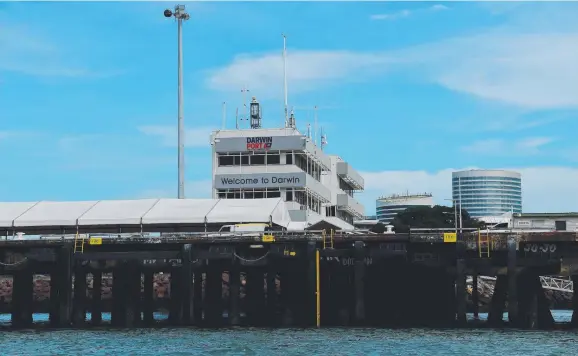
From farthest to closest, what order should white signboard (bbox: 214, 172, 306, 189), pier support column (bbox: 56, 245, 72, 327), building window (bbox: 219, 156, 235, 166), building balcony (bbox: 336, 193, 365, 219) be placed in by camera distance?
building balcony (bbox: 336, 193, 365, 219) → building window (bbox: 219, 156, 235, 166) → white signboard (bbox: 214, 172, 306, 189) → pier support column (bbox: 56, 245, 72, 327)

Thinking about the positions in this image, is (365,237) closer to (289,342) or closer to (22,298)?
(289,342)

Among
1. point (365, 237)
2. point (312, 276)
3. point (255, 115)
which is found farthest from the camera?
point (255, 115)

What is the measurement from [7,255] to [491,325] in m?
28.6

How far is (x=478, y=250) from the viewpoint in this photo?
63.9 m

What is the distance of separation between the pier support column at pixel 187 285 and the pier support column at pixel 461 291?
48.8ft

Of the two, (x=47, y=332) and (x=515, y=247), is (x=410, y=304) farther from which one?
(x=47, y=332)

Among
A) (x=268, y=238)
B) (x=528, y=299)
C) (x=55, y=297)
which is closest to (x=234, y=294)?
(x=268, y=238)

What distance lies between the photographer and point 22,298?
71.8 meters

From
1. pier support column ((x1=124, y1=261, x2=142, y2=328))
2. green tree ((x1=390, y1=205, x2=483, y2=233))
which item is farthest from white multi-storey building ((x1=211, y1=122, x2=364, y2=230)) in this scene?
green tree ((x1=390, y1=205, x2=483, y2=233))

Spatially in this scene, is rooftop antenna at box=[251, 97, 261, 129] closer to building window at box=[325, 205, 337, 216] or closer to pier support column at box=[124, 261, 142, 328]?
building window at box=[325, 205, 337, 216]

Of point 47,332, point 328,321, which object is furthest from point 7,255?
point 328,321

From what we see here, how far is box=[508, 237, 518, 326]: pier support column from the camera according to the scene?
61.2 metres

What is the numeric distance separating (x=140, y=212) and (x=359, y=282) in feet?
71.1

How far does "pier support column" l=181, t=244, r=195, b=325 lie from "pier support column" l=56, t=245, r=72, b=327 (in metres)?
6.79
